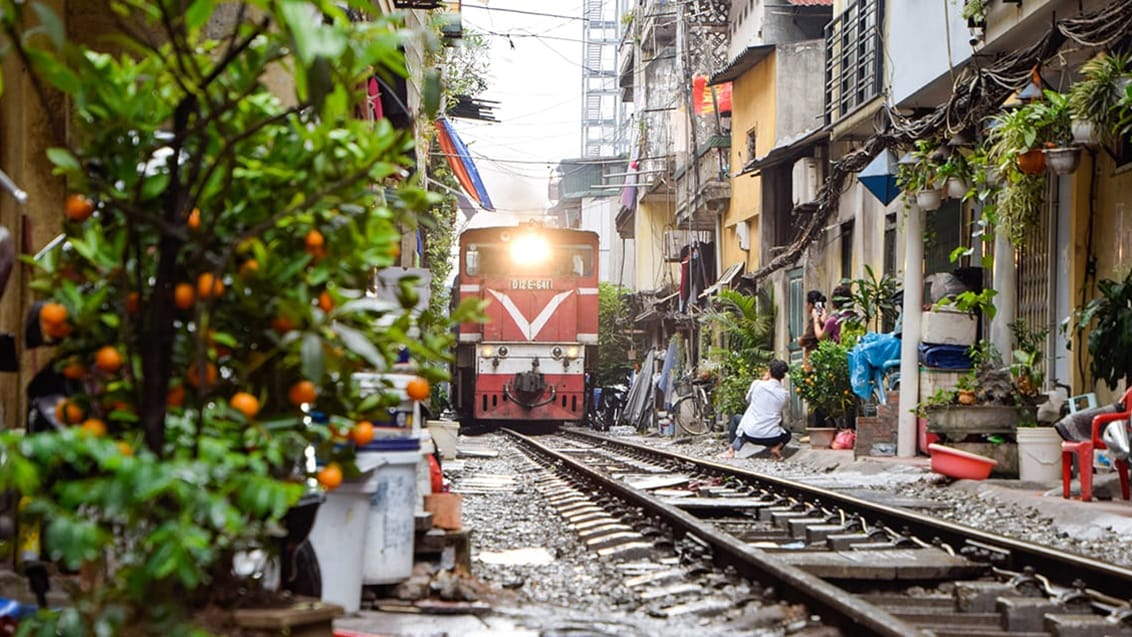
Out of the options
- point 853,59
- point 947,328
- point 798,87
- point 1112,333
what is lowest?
point 1112,333

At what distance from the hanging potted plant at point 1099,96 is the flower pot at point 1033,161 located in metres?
0.71

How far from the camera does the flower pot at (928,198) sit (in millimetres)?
14711

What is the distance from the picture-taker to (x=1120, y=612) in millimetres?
5660

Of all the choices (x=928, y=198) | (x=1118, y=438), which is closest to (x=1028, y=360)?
(x=928, y=198)

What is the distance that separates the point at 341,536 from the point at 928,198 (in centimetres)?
1062

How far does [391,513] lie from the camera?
5.87 meters

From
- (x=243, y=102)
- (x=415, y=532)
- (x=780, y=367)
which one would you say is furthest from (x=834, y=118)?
(x=243, y=102)

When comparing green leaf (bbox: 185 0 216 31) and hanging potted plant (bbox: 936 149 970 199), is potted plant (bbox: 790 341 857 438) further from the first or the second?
green leaf (bbox: 185 0 216 31)

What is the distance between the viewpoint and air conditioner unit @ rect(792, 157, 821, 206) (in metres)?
24.1

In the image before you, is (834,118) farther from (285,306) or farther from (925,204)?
(285,306)

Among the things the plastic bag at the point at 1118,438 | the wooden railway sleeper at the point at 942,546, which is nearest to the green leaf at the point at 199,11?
the wooden railway sleeper at the point at 942,546

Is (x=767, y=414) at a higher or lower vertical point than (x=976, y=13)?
lower

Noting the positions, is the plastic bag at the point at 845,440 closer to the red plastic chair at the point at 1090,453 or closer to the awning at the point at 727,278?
the red plastic chair at the point at 1090,453

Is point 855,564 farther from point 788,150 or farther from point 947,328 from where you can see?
point 788,150
